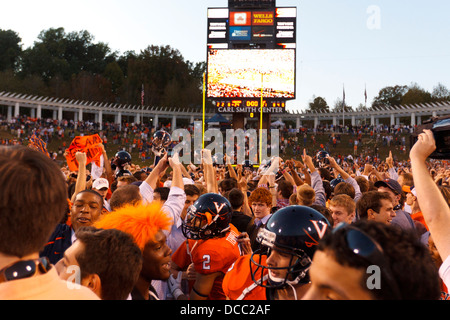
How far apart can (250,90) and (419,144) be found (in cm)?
3190

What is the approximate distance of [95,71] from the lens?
8506 cm

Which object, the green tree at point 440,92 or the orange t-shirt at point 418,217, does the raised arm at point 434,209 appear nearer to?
the orange t-shirt at point 418,217

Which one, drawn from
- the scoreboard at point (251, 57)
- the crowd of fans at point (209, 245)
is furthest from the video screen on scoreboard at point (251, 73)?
the crowd of fans at point (209, 245)

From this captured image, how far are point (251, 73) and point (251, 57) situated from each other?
1.26 meters

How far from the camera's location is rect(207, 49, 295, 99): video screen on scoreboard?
→ 33.6 metres

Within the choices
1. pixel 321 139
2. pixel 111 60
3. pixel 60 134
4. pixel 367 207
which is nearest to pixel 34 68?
pixel 111 60

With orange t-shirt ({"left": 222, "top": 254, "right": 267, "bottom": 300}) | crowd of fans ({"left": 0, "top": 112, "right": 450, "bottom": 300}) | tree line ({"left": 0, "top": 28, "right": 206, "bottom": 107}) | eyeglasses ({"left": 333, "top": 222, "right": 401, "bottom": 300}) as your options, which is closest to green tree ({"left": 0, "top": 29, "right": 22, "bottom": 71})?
tree line ({"left": 0, "top": 28, "right": 206, "bottom": 107})

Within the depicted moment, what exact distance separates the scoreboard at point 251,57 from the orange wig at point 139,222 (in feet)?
102

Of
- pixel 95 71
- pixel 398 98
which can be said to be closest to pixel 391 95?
pixel 398 98

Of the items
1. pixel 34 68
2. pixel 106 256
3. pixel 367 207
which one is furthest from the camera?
pixel 34 68

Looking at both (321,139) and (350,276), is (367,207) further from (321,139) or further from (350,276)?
(321,139)

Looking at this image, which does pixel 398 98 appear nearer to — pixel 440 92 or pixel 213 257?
pixel 440 92

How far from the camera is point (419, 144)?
A: 258 cm

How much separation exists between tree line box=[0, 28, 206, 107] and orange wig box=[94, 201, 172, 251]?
70794 mm
